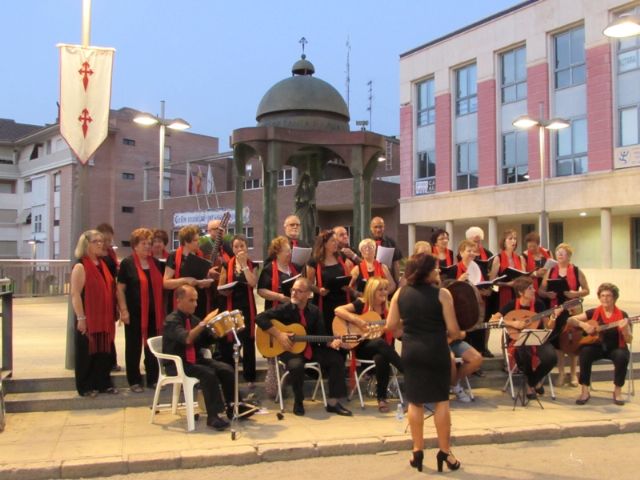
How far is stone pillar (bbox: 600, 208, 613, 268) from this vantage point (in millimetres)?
26406

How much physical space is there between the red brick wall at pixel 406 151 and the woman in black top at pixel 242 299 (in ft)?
93.7

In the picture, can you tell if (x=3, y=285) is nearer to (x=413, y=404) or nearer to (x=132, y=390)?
(x=132, y=390)

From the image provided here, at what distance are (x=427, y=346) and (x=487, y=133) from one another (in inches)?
1091

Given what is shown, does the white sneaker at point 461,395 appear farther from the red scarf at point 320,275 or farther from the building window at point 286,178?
the building window at point 286,178

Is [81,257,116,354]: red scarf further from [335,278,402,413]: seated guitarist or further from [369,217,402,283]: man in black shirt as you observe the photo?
[369,217,402,283]: man in black shirt

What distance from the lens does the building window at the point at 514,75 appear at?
99.6 feet

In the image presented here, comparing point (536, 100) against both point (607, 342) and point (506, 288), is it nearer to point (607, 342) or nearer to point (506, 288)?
point (506, 288)

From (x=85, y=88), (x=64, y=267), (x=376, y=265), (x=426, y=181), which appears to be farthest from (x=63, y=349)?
(x=426, y=181)

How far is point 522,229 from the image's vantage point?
33.2 meters

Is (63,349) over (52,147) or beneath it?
beneath

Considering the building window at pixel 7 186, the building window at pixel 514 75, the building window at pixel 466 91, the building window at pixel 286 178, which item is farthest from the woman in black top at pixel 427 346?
the building window at pixel 7 186

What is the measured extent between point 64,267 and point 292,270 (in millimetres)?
14772

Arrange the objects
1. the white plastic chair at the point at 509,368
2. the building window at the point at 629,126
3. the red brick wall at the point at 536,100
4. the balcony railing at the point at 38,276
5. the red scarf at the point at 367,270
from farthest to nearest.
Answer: the red brick wall at the point at 536,100, the building window at the point at 629,126, the balcony railing at the point at 38,276, the white plastic chair at the point at 509,368, the red scarf at the point at 367,270

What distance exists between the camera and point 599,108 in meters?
26.8
